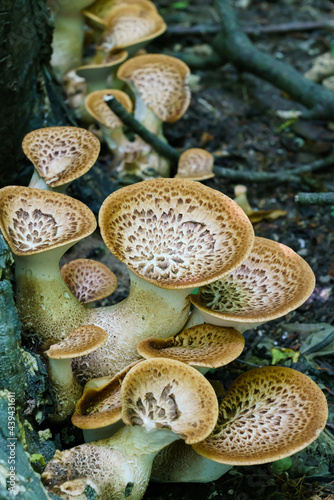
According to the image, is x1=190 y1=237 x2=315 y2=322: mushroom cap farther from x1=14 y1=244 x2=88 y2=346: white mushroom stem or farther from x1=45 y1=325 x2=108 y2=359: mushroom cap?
x1=14 y1=244 x2=88 y2=346: white mushroom stem

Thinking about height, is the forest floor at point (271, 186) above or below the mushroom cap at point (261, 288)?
below

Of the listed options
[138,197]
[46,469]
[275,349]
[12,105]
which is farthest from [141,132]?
[46,469]

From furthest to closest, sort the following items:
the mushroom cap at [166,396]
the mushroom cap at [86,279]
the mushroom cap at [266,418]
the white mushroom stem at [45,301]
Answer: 1. the mushroom cap at [86,279]
2. the white mushroom stem at [45,301]
3. the mushroom cap at [266,418]
4. the mushroom cap at [166,396]

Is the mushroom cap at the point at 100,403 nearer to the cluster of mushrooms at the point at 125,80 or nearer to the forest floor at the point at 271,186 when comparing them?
the forest floor at the point at 271,186

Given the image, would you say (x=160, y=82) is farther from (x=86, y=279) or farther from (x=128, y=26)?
(x=86, y=279)

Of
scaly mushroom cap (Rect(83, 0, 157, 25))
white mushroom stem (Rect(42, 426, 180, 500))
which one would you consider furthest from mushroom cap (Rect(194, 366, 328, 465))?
scaly mushroom cap (Rect(83, 0, 157, 25))

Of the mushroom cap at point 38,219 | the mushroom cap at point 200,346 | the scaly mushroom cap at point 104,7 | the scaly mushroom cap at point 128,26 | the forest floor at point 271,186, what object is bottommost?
the forest floor at point 271,186

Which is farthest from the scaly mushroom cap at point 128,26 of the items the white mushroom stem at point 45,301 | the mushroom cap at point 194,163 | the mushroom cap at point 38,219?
the white mushroom stem at point 45,301
